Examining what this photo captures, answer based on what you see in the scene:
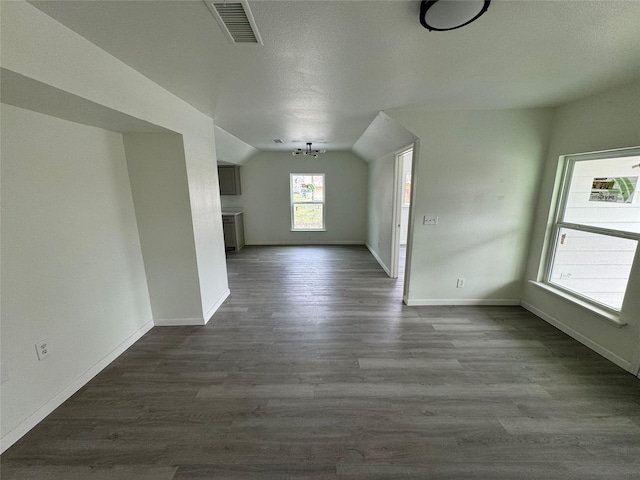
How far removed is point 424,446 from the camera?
146cm

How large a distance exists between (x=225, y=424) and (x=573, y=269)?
3.61 meters

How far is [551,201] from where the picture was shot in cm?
271

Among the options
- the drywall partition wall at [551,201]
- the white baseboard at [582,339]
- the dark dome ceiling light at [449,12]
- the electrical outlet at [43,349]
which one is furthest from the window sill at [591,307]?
the electrical outlet at [43,349]

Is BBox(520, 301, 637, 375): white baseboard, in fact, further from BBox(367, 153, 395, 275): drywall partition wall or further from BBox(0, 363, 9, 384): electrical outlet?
BBox(0, 363, 9, 384): electrical outlet

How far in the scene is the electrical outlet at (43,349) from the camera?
162 cm

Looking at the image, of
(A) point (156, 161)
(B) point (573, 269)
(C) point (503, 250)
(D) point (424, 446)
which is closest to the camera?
(D) point (424, 446)

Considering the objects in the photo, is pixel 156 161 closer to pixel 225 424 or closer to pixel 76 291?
pixel 76 291

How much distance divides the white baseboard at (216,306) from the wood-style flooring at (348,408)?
0.20 metres

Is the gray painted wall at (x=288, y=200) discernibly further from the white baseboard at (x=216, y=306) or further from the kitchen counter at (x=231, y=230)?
the white baseboard at (x=216, y=306)

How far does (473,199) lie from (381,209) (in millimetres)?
2098

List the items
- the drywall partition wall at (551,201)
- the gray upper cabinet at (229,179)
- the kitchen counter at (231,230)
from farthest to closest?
1. the gray upper cabinet at (229,179)
2. the kitchen counter at (231,230)
3. the drywall partition wall at (551,201)

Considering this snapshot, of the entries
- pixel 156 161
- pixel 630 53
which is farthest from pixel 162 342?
pixel 630 53

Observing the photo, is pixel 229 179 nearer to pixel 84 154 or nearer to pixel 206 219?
pixel 206 219

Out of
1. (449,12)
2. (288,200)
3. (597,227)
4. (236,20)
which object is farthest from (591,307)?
(288,200)
